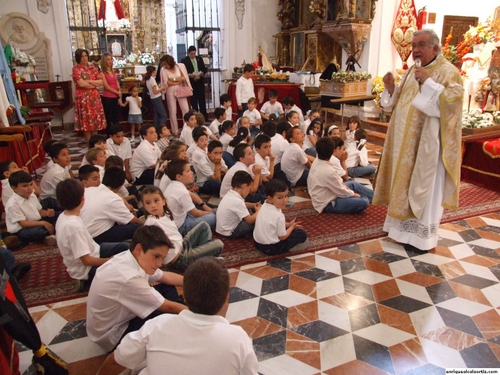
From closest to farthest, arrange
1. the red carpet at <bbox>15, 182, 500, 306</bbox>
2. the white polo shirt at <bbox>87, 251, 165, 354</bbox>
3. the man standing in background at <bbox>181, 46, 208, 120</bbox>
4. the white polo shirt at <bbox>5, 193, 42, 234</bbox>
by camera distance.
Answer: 1. the white polo shirt at <bbox>87, 251, 165, 354</bbox>
2. the red carpet at <bbox>15, 182, 500, 306</bbox>
3. the white polo shirt at <bbox>5, 193, 42, 234</bbox>
4. the man standing in background at <bbox>181, 46, 208, 120</bbox>

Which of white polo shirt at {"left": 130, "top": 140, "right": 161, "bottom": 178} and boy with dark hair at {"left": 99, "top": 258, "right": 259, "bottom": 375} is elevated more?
boy with dark hair at {"left": 99, "top": 258, "right": 259, "bottom": 375}

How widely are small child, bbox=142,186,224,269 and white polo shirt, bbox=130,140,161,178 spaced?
214 centimetres

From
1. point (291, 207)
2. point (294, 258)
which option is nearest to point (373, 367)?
point (294, 258)

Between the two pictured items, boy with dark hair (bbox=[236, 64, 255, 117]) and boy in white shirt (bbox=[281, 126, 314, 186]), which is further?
boy with dark hair (bbox=[236, 64, 255, 117])

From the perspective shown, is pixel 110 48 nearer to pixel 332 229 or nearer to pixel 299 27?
pixel 299 27

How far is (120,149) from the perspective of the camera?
18.1 feet

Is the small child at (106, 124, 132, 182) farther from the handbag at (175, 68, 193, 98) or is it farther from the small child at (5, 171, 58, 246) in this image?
the handbag at (175, 68, 193, 98)

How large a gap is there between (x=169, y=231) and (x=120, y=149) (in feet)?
9.45

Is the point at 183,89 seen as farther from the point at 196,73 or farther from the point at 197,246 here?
the point at 197,246

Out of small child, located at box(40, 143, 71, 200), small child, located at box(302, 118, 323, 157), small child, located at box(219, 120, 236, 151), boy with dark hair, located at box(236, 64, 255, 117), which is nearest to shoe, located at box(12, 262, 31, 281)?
small child, located at box(40, 143, 71, 200)

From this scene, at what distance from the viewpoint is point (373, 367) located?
2.32 m

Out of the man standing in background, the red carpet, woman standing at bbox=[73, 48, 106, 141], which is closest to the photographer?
the red carpet

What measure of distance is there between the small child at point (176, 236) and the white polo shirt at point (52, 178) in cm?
174

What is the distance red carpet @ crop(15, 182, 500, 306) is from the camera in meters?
3.16
